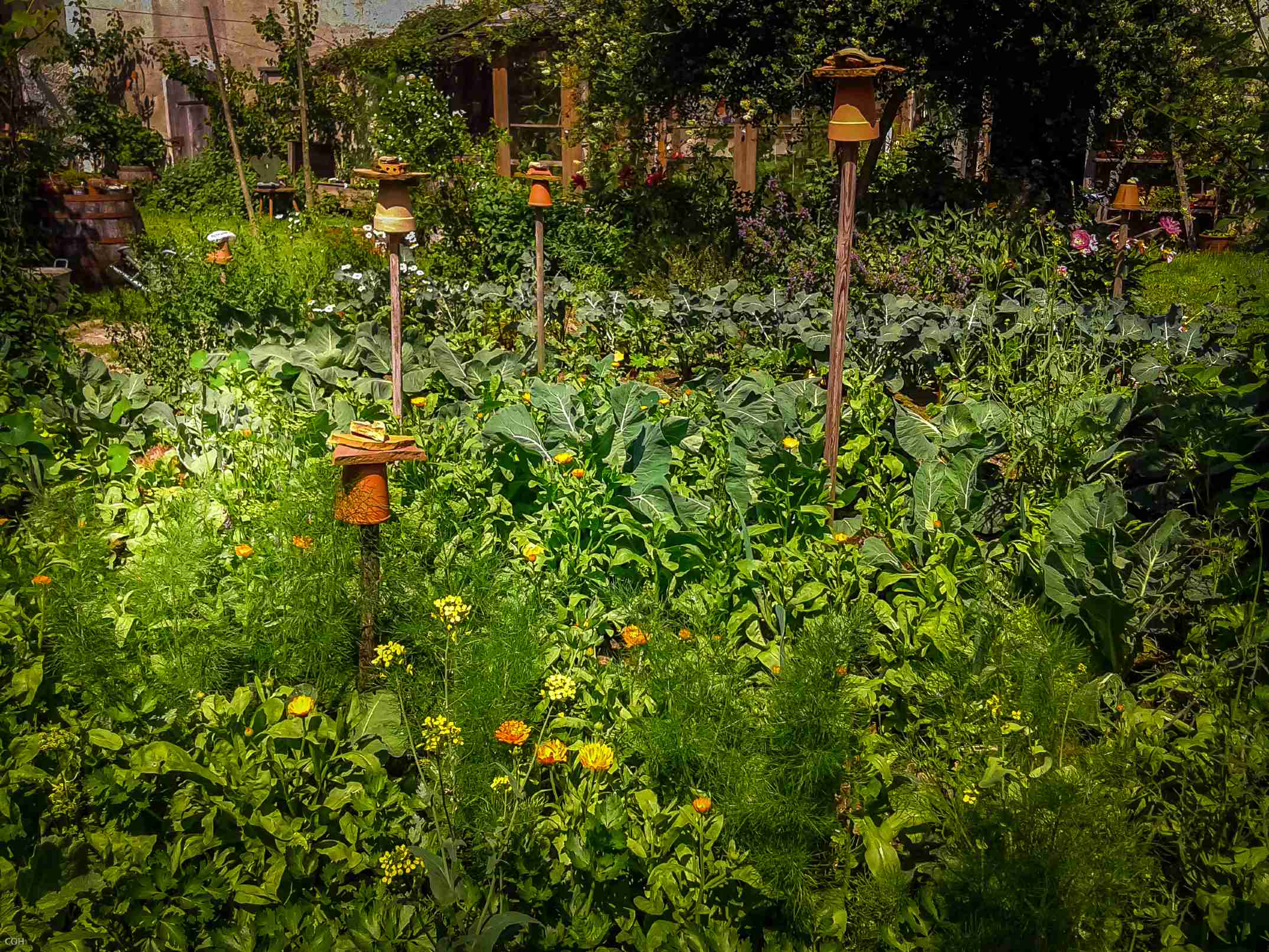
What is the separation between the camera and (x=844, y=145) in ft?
10.9

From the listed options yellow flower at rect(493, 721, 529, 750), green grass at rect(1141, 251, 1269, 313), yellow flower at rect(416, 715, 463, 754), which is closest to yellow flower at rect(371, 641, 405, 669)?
yellow flower at rect(416, 715, 463, 754)

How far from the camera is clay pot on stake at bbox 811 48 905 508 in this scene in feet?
10.2

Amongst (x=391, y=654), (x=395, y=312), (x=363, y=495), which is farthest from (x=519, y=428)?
(x=391, y=654)

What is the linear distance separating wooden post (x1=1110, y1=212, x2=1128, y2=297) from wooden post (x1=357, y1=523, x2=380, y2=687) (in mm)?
4862

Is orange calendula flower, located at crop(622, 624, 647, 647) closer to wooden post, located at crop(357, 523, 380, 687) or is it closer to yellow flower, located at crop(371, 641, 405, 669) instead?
yellow flower, located at crop(371, 641, 405, 669)

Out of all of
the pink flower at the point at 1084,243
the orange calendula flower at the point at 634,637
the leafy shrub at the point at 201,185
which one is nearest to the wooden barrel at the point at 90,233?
the leafy shrub at the point at 201,185

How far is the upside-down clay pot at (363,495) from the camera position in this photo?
2549 millimetres

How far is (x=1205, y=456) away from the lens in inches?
122

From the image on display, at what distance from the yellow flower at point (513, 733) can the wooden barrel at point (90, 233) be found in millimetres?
7791

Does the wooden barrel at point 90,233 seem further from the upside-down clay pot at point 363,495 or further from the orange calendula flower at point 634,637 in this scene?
the orange calendula flower at point 634,637

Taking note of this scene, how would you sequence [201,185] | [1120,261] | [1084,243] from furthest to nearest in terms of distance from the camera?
[201,185] < [1084,243] < [1120,261]

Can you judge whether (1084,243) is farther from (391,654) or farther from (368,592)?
(391,654)

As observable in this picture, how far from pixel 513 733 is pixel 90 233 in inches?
333

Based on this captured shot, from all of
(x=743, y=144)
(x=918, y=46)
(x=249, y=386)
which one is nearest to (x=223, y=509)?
(x=249, y=386)
